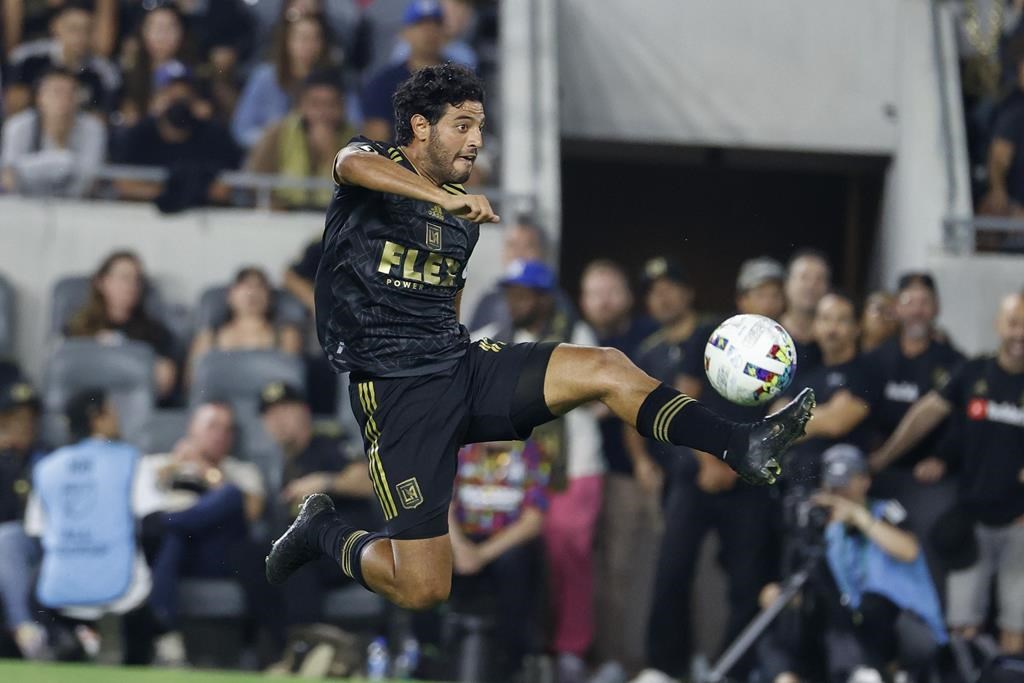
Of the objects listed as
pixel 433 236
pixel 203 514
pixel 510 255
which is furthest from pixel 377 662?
pixel 433 236

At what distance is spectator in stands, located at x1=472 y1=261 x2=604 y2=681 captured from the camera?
9.30 meters

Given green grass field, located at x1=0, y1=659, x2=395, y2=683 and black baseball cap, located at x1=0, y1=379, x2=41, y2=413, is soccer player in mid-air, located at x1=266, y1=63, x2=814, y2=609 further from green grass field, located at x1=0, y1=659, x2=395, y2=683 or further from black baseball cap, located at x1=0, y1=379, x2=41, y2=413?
black baseball cap, located at x1=0, y1=379, x2=41, y2=413

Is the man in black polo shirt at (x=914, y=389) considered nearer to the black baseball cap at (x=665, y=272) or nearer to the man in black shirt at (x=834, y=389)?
the man in black shirt at (x=834, y=389)

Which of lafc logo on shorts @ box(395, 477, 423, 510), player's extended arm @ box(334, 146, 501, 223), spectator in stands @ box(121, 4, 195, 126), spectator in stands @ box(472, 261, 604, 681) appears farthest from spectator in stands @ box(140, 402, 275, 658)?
player's extended arm @ box(334, 146, 501, 223)

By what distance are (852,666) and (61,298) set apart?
5.24m

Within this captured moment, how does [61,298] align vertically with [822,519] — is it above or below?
above

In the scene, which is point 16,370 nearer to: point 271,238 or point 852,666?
point 271,238

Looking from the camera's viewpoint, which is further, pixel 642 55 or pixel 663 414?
pixel 642 55

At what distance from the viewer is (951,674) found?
28.7ft

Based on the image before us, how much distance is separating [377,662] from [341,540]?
2.91 meters

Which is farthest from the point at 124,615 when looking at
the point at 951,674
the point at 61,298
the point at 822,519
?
the point at 951,674

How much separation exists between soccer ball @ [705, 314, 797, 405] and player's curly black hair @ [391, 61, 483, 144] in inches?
48.7

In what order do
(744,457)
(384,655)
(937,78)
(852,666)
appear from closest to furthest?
1. (744,457)
2. (852,666)
3. (384,655)
4. (937,78)

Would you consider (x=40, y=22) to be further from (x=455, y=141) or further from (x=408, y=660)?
(x=455, y=141)
